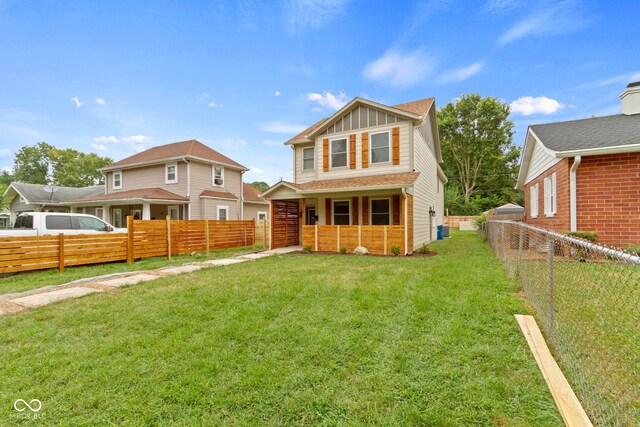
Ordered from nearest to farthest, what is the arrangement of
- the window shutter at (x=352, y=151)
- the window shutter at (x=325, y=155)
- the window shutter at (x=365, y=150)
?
1. the window shutter at (x=365, y=150)
2. the window shutter at (x=352, y=151)
3. the window shutter at (x=325, y=155)

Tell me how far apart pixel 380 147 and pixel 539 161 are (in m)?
6.39

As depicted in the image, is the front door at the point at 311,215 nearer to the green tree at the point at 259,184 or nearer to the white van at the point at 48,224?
the white van at the point at 48,224

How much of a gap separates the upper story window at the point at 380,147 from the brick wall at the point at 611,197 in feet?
20.0

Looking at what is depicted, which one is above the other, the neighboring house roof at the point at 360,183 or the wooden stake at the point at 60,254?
the neighboring house roof at the point at 360,183

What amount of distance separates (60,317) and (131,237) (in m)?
6.29

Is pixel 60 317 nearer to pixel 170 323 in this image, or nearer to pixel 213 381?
pixel 170 323

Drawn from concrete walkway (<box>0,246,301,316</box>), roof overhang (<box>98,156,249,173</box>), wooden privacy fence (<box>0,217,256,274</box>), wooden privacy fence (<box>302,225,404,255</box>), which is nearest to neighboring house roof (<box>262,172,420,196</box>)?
wooden privacy fence (<box>302,225,404,255</box>)

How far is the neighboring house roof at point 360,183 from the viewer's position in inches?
392

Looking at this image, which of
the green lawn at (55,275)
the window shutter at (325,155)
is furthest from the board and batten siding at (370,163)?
the green lawn at (55,275)

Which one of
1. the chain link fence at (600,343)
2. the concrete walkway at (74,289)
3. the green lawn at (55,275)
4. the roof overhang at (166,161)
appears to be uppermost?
the roof overhang at (166,161)

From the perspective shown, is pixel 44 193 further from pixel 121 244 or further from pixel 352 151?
pixel 352 151

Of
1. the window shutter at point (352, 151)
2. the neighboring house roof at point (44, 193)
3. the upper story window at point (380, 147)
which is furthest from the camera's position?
the neighboring house roof at point (44, 193)

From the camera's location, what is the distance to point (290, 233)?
13.8 meters

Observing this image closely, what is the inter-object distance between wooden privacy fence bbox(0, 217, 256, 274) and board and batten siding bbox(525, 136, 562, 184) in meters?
13.2
